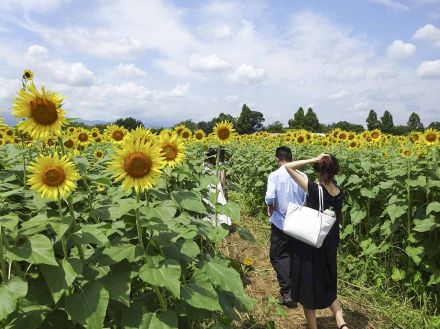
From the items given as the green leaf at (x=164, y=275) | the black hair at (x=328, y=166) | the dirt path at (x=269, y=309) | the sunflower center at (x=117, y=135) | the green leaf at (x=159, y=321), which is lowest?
the dirt path at (x=269, y=309)

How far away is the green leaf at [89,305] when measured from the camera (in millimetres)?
2049

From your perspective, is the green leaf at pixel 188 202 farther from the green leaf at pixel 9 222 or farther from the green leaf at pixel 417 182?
the green leaf at pixel 417 182

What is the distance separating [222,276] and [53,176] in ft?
3.95

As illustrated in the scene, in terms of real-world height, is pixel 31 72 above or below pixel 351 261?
above

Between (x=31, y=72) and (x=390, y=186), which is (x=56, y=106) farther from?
(x=390, y=186)

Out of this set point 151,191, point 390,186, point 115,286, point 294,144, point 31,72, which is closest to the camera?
point 115,286

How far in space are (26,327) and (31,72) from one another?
2.93 meters

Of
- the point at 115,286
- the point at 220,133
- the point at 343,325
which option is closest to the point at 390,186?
the point at 343,325

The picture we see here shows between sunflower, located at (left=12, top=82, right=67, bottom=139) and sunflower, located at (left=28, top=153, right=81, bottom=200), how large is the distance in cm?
19

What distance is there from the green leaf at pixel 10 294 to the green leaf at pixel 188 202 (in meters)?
1.04

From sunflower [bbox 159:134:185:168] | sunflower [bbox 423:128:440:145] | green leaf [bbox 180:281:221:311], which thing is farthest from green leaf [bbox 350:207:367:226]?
green leaf [bbox 180:281:221:311]

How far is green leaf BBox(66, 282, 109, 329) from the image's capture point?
2.05 metres

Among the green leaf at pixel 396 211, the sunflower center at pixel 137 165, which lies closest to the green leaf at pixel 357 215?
the green leaf at pixel 396 211

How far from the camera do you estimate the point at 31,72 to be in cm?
424
